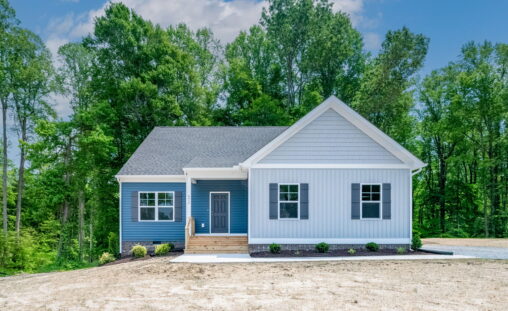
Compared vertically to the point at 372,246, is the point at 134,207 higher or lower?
higher

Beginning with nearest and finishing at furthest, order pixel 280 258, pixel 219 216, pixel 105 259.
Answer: pixel 280 258 → pixel 105 259 → pixel 219 216

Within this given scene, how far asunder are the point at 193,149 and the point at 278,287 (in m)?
11.0

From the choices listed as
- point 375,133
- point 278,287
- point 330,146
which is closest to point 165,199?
point 330,146

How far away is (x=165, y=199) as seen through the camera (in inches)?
676

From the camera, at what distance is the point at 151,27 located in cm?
2839

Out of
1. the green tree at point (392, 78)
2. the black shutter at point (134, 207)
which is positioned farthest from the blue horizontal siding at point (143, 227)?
the green tree at point (392, 78)

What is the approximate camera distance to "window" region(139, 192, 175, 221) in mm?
17047

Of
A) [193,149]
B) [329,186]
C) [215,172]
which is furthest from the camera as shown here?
[193,149]

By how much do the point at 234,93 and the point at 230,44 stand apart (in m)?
5.61

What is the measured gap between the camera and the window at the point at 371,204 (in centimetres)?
1477

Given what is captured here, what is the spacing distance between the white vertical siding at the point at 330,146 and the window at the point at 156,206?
4.88 meters

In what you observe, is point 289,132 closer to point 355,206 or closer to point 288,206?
point 288,206

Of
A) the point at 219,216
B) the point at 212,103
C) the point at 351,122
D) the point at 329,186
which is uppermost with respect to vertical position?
the point at 212,103

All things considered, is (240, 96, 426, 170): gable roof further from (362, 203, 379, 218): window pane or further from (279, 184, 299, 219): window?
(362, 203, 379, 218): window pane
